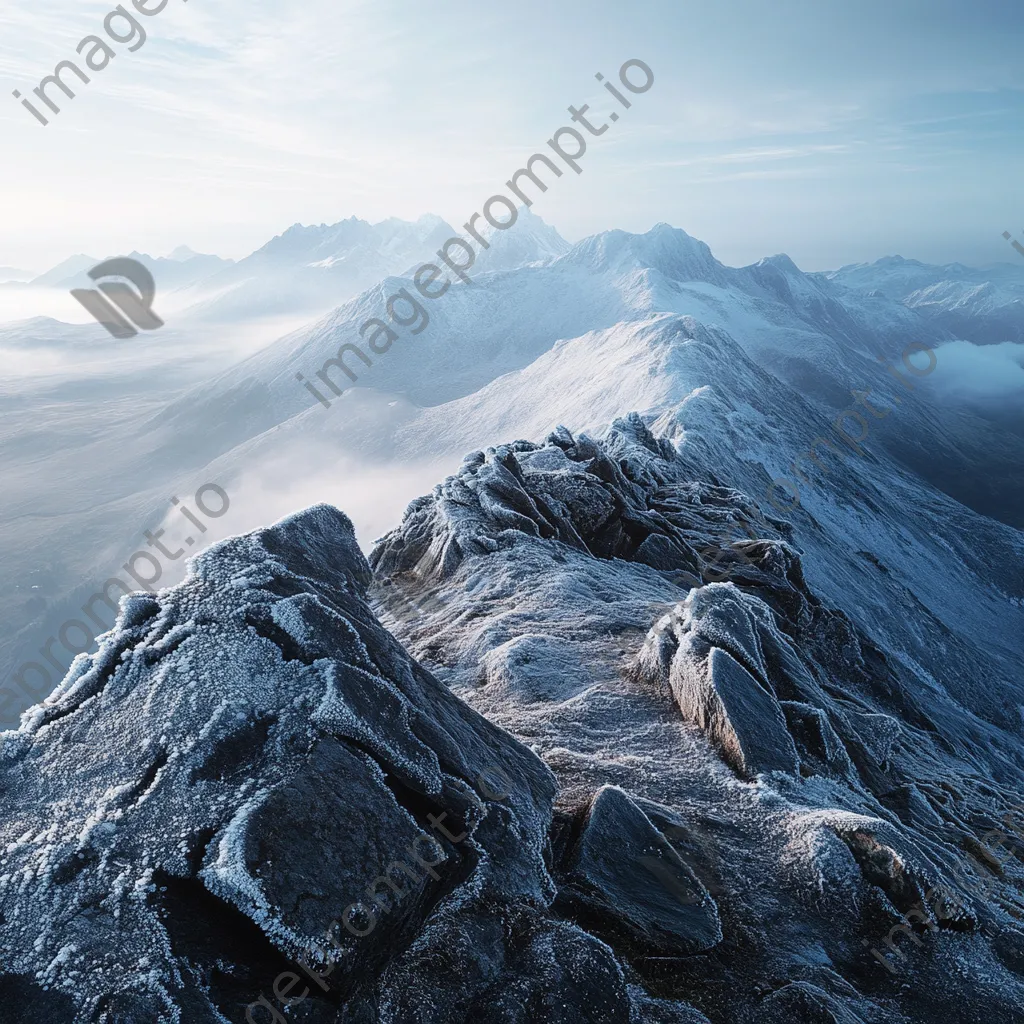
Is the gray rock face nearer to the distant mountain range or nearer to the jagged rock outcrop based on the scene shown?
the jagged rock outcrop

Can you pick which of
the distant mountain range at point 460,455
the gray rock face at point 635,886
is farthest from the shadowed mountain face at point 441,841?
the distant mountain range at point 460,455

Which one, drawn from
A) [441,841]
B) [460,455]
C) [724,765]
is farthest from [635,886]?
[460,455]

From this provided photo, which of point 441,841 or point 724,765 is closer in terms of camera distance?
point 441,841

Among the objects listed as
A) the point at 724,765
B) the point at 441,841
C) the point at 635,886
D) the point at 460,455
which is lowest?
the point at 441,841

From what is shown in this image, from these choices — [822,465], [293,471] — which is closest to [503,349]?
[293,471]

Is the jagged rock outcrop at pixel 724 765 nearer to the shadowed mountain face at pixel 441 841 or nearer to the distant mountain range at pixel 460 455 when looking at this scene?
the shadowed mountain face at pixel 441 841

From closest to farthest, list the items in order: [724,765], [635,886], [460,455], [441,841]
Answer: [441,841], [635,886], [724,765], [460,455]

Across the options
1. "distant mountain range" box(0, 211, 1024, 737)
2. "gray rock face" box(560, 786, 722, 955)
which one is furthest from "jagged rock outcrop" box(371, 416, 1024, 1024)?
"distant mountain range" box(0, 211, 1024, 737)

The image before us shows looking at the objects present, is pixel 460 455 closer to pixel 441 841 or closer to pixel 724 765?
pixel 724 765
